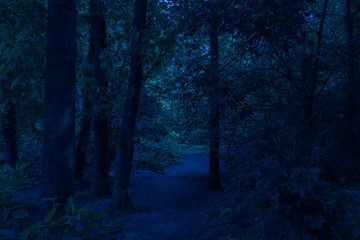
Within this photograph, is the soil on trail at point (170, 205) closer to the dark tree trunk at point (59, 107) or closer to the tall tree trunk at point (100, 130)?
the tall tree trunk at point (100, 130)

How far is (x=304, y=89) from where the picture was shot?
733 centimetres

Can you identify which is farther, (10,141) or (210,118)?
(10,141)

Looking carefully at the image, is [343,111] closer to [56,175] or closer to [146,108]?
[56,175]

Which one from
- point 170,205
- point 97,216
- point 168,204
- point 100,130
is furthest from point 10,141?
point 97,216

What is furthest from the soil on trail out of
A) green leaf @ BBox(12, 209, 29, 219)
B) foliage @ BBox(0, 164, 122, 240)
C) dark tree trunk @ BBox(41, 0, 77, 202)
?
dark tree trunk @ BBox(41, 0, 77, 202)

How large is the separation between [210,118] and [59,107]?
5602mm

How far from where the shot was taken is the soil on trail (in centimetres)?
798

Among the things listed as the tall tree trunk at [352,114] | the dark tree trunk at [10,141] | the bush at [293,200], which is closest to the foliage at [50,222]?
the bush at [293,200]

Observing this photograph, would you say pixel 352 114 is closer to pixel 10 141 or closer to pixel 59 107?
pixel 59 107

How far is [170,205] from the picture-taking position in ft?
36.8

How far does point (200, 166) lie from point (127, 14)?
13669 mm

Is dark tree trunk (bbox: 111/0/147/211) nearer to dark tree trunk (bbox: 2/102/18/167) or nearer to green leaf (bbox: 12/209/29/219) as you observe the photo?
dark tree trunk (bbox: 2/102/18/167)

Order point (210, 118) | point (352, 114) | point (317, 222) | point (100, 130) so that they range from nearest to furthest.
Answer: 1. point (317, 222)
2. point (352, 114)
3. point (210, 118)
4. point (100, 130)

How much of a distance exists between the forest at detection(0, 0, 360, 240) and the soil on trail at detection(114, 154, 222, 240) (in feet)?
0.27
